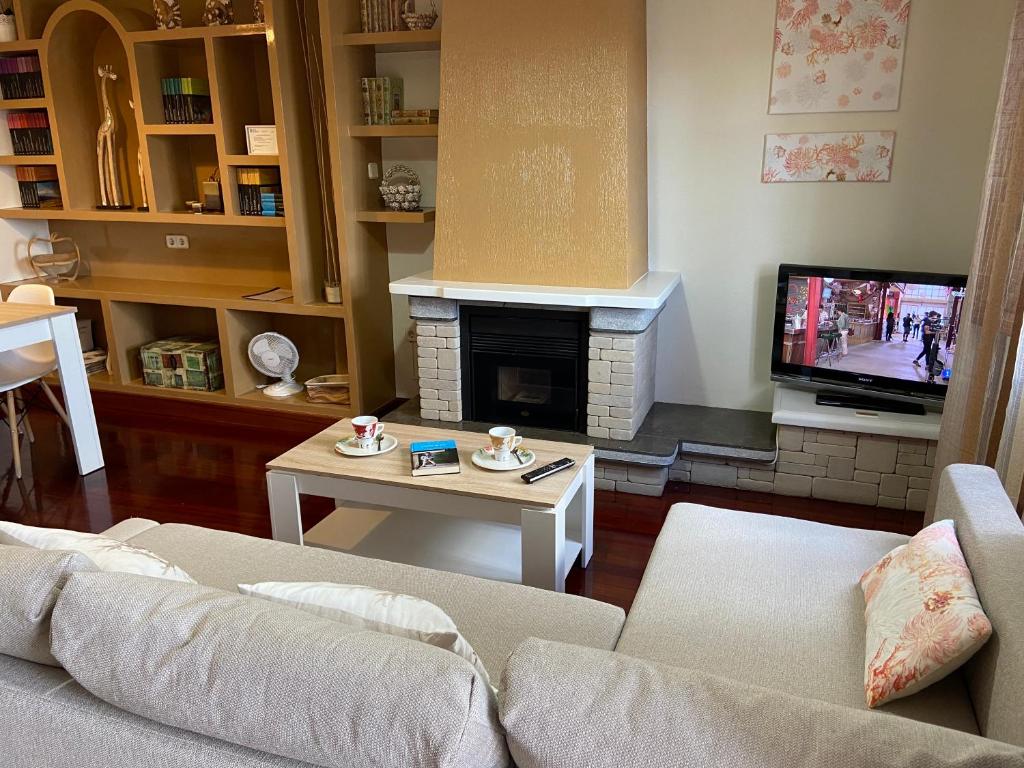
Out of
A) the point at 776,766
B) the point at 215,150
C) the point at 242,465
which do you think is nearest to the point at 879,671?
the point at 776,766

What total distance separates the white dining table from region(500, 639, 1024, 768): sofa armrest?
3.22 meters

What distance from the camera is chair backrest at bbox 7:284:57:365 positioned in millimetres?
3869

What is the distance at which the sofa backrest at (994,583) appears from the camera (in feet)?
4.37

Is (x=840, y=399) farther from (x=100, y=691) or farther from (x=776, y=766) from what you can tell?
(x=100, y=691)

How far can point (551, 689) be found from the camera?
1083mm

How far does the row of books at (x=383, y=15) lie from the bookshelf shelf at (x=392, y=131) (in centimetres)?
47

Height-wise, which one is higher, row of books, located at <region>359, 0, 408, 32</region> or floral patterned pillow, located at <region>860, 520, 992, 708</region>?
row of books, located at <region>359, 0, 408, 32</region>

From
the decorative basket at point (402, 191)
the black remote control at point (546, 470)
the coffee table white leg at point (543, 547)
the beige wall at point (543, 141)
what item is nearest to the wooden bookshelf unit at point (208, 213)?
the decorative basket at point (402, 191)

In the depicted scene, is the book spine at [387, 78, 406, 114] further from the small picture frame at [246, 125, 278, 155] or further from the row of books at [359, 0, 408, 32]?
the small picture frame at [246, 125, 278, 155]

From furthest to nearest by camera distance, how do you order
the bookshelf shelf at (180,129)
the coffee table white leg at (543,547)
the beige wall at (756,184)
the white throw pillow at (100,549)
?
the bookshelf shelf at (180,129), the beige wall at (756,184), the coffee table white leg at (543,547), the white throw pillow at (100,549)

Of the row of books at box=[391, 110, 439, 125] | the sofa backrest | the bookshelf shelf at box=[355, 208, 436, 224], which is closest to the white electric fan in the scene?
the bookshelf shelf at box=[355, 208, 436, 224]

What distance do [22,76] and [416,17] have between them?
99.5 inches

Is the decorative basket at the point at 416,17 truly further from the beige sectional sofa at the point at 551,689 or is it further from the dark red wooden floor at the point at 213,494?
the beige sectional sofa at the point at 551,689

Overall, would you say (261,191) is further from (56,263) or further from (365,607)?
(365,607)
